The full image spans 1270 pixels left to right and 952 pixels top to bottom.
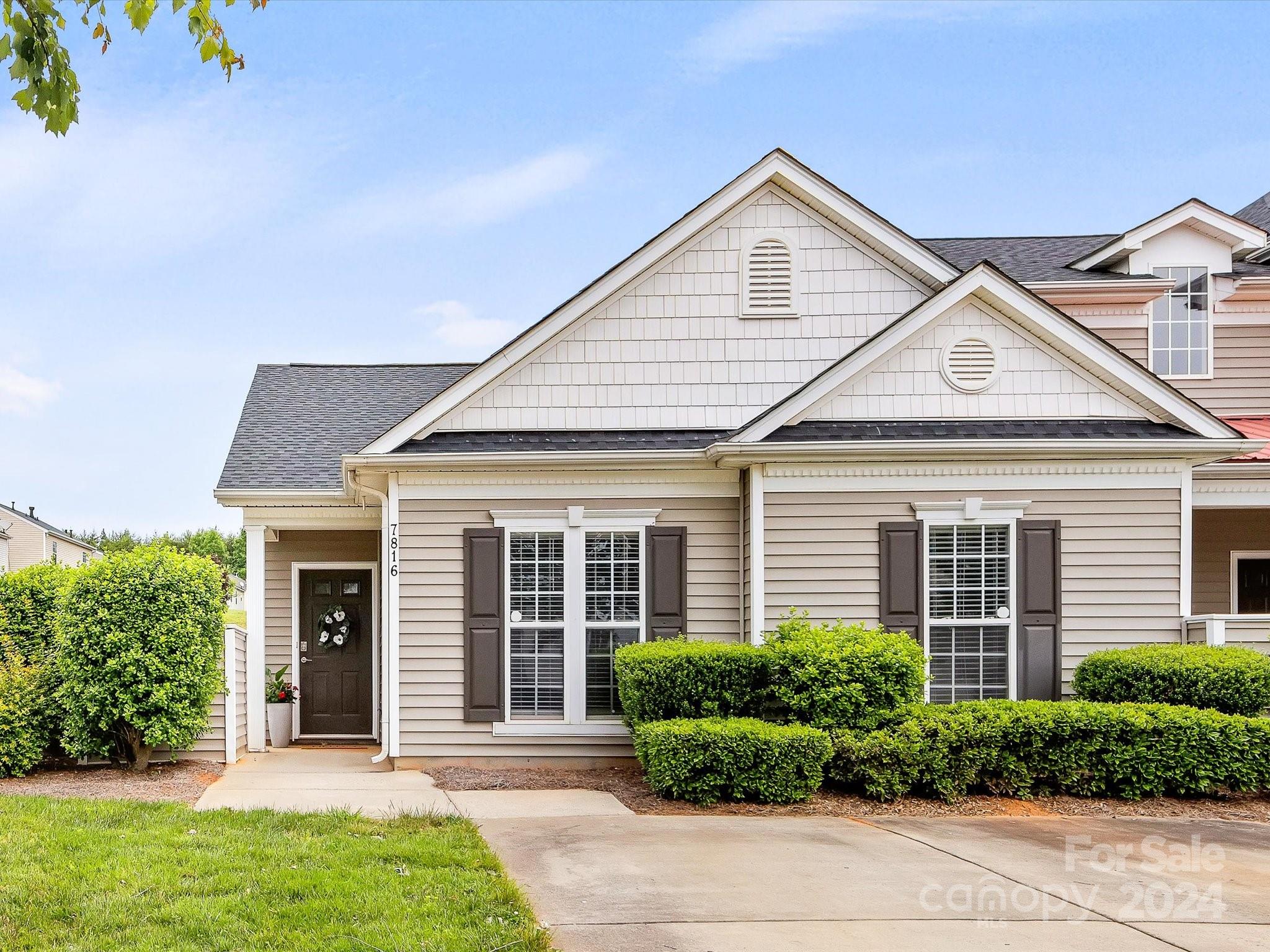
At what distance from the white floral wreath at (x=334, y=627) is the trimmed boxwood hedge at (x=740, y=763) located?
6063mm

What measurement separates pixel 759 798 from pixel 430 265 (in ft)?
55.7

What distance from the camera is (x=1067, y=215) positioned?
109 feet

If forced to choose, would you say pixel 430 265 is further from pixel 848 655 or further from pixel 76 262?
pixel 848 655

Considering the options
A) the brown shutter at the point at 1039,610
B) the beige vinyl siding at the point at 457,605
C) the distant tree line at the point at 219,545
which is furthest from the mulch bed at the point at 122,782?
the distant tree line at the point at 219,545

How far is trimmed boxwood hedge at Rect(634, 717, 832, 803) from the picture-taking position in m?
8.14

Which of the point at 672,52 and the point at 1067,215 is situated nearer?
the point at 672,52

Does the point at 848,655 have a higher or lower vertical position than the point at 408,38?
lower

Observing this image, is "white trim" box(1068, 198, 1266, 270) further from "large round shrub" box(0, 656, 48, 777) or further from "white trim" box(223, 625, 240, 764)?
"large round shrub" box(0, 656, 48, 777)

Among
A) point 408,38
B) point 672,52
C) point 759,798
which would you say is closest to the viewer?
point 759,798

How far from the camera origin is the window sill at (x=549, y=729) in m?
10.2

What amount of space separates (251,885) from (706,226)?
7.76 meters

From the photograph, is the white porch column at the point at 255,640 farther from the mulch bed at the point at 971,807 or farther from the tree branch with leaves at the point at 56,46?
the tree branch with leaves at the point at 56,46

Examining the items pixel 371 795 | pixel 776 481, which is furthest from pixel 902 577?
pixel 371 795

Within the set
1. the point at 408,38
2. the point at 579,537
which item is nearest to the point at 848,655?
the point at 579,537
